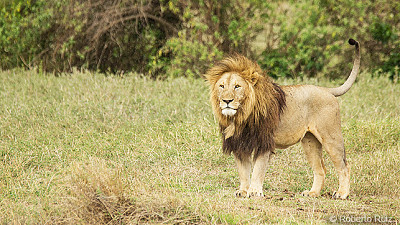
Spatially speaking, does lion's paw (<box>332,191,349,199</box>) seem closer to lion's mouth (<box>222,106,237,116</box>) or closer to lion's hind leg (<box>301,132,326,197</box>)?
lion's hind leg (<box>301,132,326,197</box>)

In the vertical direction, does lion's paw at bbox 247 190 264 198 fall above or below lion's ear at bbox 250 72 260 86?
below

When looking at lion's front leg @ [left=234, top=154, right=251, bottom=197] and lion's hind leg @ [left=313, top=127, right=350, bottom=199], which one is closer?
lion's front leg @ [left=234, top=154, right=251, bottom=197]

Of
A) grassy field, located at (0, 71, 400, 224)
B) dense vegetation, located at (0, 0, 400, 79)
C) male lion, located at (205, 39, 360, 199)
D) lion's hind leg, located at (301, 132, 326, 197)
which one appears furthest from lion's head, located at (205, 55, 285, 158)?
dense vegetation, located at (0, 0, 400, 79)

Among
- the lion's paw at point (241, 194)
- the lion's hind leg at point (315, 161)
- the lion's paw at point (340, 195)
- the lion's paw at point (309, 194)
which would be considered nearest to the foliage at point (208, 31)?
the lion's hind leg at point (315, 161)

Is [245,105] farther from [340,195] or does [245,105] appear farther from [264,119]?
[340,195]

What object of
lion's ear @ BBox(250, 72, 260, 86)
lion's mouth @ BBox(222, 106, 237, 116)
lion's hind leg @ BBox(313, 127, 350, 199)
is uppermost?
lion's ear @ BBox(250, 72, 260, 86)

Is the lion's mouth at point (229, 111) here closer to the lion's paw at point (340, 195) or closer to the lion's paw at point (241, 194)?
the lion's paw at point (241, 194)

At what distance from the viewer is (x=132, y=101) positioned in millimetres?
8211

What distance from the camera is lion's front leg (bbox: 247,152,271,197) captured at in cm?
468

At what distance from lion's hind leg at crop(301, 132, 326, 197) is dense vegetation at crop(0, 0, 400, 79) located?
231 inches

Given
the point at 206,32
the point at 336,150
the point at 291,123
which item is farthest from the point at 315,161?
the point at 206,32

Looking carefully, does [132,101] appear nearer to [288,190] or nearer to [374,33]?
[288,190]

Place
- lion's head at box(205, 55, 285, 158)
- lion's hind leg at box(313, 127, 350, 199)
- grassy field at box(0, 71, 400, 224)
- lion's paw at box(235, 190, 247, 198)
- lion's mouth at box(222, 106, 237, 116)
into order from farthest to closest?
lion's hind leg at box(313, 127, 350, 199) < lion's paw at box(235, 190, 247, 198) < lion's head at box(205, 55, 285, 158) < lion's mouth at box(222, 106, 237, 116) < grassy field at box(0, 71, 400, 224)

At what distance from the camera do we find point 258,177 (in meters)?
4.70
